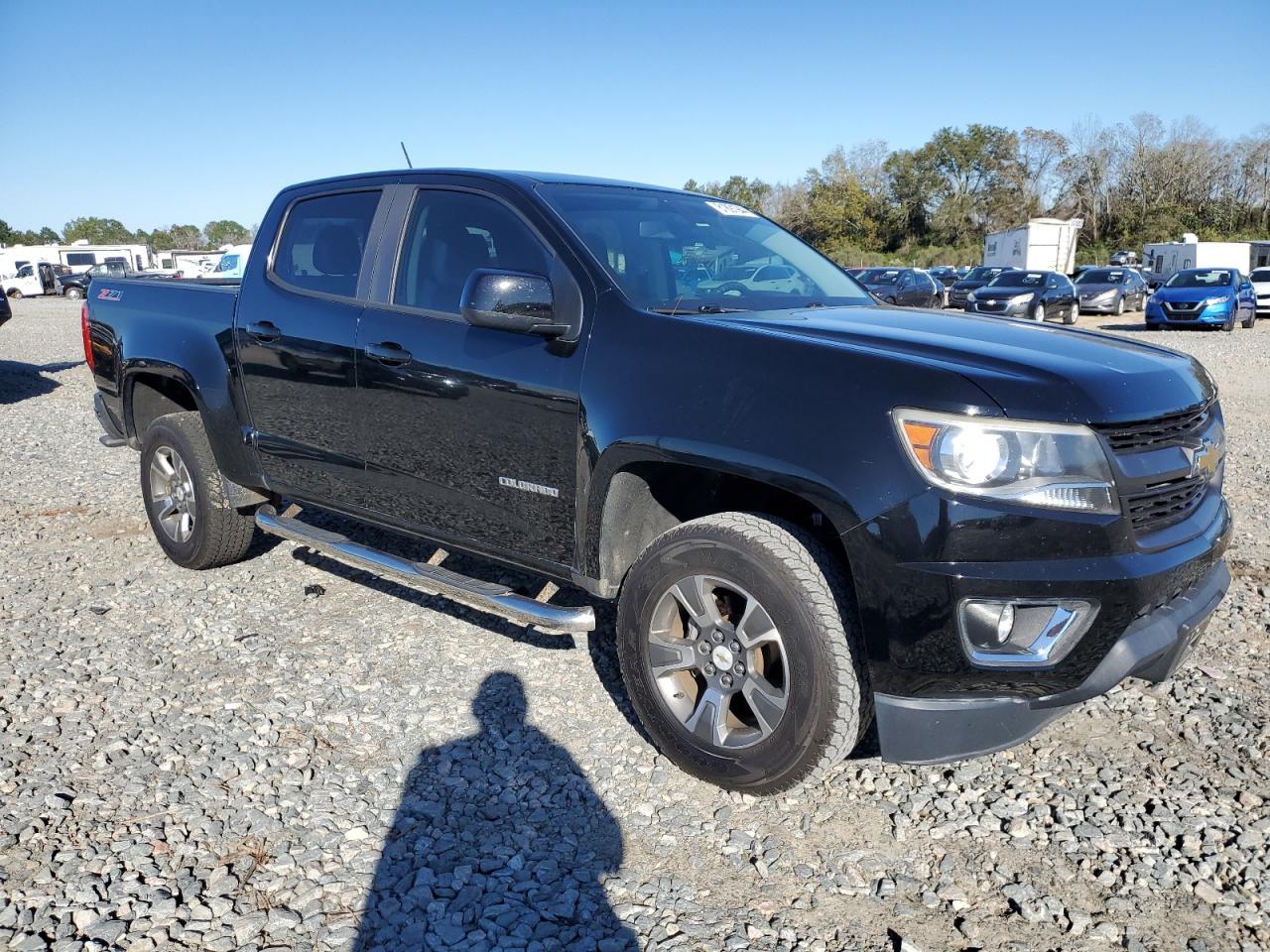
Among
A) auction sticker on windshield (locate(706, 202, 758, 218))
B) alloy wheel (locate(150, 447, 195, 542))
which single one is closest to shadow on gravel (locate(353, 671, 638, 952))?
auction sticker on windshield (locate(706, 202, 758, 218))

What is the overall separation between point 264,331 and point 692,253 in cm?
194

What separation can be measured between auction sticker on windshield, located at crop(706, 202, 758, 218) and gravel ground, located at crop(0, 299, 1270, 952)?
1.92m

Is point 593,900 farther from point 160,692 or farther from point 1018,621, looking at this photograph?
point 160,692

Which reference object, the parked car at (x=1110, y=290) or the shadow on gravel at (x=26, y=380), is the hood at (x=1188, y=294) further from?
the shadow on gravel at (x=26, y=380)

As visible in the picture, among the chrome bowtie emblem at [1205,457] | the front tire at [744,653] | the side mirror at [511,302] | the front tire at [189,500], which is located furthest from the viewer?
the front tire at [189,500]

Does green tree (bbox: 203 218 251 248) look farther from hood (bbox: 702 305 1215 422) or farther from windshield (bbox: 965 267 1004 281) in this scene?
hood (bbox: 702 305 1215 422)

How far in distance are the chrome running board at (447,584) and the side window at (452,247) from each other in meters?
1.02

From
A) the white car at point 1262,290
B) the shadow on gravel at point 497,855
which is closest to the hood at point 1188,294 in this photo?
the white car at point 1262,290

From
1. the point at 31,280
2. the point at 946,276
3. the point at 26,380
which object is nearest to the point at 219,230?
the point at 31,280

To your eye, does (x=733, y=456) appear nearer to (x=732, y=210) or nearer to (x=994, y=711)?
(x=994, y=711)

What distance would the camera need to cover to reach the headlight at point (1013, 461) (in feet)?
8.05

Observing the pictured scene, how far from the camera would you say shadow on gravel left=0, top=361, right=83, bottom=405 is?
12375mm

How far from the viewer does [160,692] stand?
12.3ft

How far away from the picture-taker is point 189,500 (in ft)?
16.4
